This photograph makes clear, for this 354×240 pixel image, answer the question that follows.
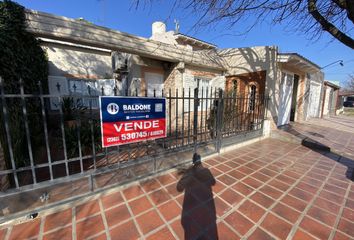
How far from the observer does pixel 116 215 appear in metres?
2.05

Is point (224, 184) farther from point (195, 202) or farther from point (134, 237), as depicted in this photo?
point (134, 237)

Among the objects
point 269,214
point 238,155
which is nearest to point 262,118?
point 238,155

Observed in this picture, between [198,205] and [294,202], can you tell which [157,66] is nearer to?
[198,205]

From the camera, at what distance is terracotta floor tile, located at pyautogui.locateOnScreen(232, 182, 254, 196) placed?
2.60m

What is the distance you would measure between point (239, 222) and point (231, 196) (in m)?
0.52

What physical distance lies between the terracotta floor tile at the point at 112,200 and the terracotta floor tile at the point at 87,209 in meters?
0.10

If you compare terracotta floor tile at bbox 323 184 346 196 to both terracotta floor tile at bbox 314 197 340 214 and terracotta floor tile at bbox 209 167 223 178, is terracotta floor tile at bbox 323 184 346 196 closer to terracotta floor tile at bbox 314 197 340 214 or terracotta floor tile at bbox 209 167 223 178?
terracotta floor tile at bbox 314 197 340 214

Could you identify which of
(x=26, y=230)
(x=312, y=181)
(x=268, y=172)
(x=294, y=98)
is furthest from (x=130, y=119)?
(x=294, y=98)

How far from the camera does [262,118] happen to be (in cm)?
597

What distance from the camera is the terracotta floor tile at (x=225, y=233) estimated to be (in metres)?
1.76

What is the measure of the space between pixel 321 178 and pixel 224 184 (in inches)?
78.3

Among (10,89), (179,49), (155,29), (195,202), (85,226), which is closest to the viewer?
(85,226)

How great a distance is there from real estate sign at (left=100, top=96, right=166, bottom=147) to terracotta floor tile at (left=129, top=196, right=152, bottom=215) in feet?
2.96

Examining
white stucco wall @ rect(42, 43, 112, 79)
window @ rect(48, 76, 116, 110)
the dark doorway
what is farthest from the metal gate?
the dark doorway
